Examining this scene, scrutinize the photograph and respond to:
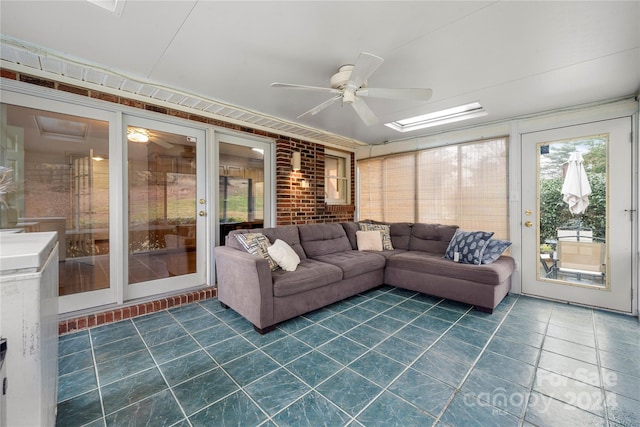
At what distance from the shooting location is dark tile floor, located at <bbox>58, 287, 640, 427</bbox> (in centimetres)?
151

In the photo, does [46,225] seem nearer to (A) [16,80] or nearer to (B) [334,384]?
(A) [16,80]

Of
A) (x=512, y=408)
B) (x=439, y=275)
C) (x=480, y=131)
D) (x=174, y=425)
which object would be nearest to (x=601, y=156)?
(x=480, y=131)

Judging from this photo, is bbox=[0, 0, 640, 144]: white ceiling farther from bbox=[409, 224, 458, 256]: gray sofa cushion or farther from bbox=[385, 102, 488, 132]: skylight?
bbox=[409, 224, 458, 256]: gray sofa cushion

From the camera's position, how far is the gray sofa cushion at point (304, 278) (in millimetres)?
2557

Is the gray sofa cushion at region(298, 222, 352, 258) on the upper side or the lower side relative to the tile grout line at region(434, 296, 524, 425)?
upper

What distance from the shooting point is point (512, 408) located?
5.10ft

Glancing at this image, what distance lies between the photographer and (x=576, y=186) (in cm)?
320

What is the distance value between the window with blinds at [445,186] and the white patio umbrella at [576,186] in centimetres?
62

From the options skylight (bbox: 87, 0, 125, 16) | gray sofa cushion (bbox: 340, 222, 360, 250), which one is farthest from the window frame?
skylight (bbox: 87, 0, 125, 16)

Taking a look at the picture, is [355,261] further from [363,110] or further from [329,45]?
[329,45]

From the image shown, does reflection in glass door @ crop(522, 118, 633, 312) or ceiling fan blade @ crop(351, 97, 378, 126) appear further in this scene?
reflection in glass door @ crop(522, 118, 633, 312)

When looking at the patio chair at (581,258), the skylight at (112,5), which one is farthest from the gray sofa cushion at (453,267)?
the skylight at (112,5)

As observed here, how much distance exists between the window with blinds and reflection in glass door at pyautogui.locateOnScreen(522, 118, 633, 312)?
12.0 inches

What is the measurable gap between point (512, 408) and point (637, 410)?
0.72 metres
